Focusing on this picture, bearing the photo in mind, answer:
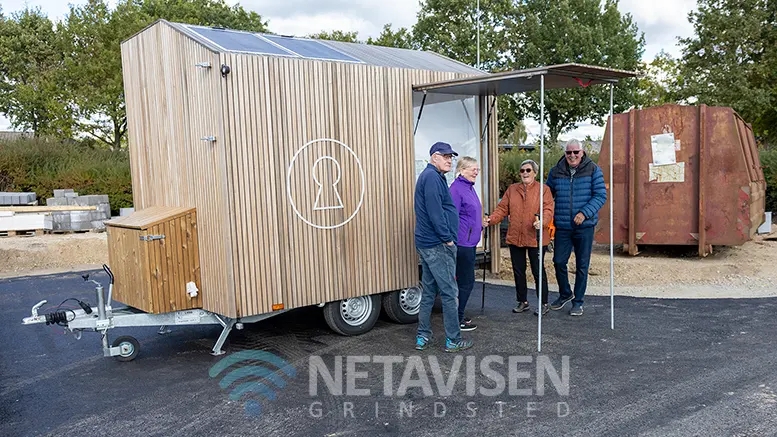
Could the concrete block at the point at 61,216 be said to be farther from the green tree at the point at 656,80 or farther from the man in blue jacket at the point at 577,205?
the green tree at the point at 656,80

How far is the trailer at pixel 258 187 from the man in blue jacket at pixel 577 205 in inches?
69.0

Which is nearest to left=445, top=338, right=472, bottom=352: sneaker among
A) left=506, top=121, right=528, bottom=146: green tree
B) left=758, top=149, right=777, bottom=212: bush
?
left=758, top=149, right=777, bottom=212: bush

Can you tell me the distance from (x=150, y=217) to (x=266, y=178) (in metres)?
1.27

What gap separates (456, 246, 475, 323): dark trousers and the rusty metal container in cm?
541

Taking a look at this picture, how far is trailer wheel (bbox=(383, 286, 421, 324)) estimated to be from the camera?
7.22 metres

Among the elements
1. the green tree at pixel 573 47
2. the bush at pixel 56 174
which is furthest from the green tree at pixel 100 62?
the green tree at pixel 573 47

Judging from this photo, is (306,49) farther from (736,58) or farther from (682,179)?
(736,58)

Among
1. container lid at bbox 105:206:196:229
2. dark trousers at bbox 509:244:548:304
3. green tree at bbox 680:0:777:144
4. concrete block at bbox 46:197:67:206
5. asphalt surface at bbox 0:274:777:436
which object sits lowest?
asphalt surface at bbox 0:274:777:436

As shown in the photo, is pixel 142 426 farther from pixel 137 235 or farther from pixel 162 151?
pixel 162 151

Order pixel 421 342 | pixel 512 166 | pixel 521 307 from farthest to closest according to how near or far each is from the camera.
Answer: pixel 512 166 → pixel 521 307 → pixel 421 342

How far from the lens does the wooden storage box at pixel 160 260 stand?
19.8 ft

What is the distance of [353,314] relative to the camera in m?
6.93

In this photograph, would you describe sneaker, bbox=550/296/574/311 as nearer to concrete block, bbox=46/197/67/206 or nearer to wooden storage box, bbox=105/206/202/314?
wooden storage box, bbox=105/206/202/314

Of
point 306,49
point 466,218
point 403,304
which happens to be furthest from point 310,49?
point 403,304
